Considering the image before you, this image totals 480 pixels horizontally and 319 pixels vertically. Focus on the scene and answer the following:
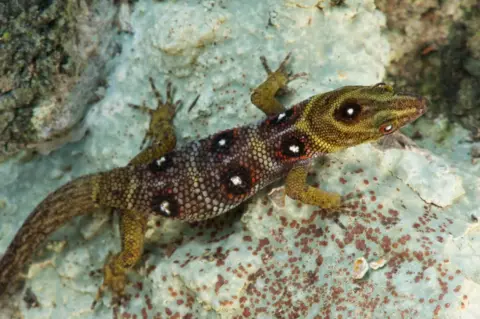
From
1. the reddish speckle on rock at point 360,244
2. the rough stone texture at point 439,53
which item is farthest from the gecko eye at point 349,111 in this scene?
the rough stone texture at point 439,53

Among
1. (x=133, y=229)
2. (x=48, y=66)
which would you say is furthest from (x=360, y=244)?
(x=48, y=66)

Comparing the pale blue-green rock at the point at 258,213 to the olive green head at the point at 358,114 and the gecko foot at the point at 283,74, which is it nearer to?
the gecko foot at the point at 283,74

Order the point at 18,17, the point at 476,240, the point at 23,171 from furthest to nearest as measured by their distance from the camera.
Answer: the point at 23,171
the point at 18,17
the point at 476,240

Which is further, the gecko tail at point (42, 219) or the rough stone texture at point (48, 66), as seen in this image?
the gecko tail at point (42, 219)

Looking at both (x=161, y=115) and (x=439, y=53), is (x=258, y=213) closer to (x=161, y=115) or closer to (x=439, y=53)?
(x=161, y=115)

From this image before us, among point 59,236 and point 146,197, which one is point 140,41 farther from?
point 59,236

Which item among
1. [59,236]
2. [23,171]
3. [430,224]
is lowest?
[59,236]

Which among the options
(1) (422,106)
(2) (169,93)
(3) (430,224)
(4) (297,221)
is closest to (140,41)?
(2) (169,93)

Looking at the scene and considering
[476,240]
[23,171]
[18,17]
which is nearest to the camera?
[476,240]
